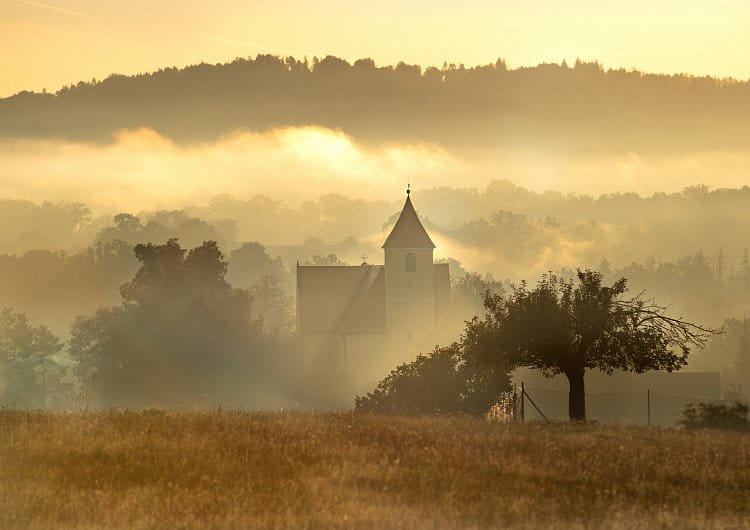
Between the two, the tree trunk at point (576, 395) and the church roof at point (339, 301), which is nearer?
the tree trunk at point (576, 395)

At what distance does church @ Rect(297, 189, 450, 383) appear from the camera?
113 metres

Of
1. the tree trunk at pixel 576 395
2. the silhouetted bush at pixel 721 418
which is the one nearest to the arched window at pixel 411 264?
the tree trunk at pixel 576 395

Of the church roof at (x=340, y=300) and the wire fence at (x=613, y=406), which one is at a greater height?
the church roof at (x=340, y=300)

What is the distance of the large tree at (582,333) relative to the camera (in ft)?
145

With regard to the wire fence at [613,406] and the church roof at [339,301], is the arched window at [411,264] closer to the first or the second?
the church roof at [339,301]

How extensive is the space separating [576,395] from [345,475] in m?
24.2

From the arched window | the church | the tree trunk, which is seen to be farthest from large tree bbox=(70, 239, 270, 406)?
the tree trunk

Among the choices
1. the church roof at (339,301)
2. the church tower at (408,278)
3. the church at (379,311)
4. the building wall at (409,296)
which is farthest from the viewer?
the church roof at (339,301)

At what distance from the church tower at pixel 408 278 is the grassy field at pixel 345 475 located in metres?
80.8

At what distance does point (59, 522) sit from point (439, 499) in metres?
7.07

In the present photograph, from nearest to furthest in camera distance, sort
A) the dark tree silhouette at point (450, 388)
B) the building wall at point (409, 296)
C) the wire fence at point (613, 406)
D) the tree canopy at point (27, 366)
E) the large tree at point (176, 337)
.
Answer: the dark tree silhouette at point (450, 388) < the large tree at point (176, 337) < the wire fence at point (613, 406) < the building wall at point (409, 296) < the tree canopy at point (27, 366)

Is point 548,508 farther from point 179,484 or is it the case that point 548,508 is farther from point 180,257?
point 180,257

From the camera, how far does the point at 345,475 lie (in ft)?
76.5

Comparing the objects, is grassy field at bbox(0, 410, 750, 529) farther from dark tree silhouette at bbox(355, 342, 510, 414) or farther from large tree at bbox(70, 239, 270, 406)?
large tree at bbox(70, 239, 270, 406)
